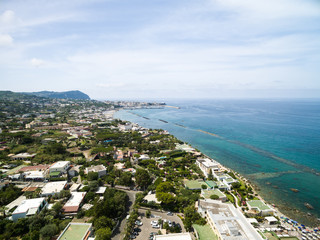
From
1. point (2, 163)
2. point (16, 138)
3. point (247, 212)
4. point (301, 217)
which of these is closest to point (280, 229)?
point (247, 212)

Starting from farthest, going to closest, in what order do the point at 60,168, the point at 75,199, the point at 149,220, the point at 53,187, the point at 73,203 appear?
the point at 60,168 < the point at 53,187 < the point at 75,199 < the point at 73,203 < the point at 149,220

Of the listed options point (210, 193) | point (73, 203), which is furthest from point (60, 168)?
point (210, 193)

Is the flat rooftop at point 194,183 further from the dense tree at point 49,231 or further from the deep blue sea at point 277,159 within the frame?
the dense tree at point 49,231

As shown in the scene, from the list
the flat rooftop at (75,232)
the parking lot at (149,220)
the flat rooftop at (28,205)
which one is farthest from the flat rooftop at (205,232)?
the flat rooftop at (28,205)

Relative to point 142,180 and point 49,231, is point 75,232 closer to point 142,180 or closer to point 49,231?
point 49,231

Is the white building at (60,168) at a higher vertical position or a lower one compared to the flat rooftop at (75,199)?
higher

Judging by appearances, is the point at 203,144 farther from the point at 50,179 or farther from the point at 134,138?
the point at 50,179

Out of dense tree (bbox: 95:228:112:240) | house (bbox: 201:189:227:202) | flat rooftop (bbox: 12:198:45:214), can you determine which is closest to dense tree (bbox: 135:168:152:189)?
house (bbox: 201:189:227:202)
